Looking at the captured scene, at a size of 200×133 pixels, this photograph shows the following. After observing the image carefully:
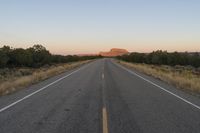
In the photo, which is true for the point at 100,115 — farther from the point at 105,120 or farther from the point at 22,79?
the point at 22,79

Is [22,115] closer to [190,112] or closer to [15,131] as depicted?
[15,131]

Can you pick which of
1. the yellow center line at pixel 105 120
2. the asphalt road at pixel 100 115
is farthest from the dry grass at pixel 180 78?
the yellow center line at pixel 105 120

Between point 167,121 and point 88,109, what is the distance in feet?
8.87

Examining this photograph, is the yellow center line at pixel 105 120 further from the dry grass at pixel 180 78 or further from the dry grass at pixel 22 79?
the dry grass at pixel 180 78

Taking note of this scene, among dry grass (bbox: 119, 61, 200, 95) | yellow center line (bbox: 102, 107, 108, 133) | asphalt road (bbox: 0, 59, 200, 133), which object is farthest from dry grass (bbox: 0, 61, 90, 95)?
dry grass (bbox: 119, 61, 200, 95)

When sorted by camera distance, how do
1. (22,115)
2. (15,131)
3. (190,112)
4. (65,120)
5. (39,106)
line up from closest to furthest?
(15,131) → (65,120) → (22,115) → (190,112) → (39,106)

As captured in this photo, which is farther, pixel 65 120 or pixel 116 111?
pixel 116 111

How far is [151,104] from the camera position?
9734 mm

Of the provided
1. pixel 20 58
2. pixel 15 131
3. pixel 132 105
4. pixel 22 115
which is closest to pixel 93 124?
pixel 15 131

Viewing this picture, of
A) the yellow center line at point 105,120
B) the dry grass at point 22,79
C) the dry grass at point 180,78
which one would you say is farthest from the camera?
the dry grass at point 180,78

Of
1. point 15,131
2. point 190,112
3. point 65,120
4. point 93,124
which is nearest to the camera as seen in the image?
point 15,131

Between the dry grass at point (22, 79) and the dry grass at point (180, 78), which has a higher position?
the dry grass at point (22, 79)

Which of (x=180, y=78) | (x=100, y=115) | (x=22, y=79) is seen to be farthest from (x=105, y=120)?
(x=180, y=78)

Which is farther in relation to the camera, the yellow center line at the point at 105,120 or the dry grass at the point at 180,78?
the dry grass at the point at 180,78
